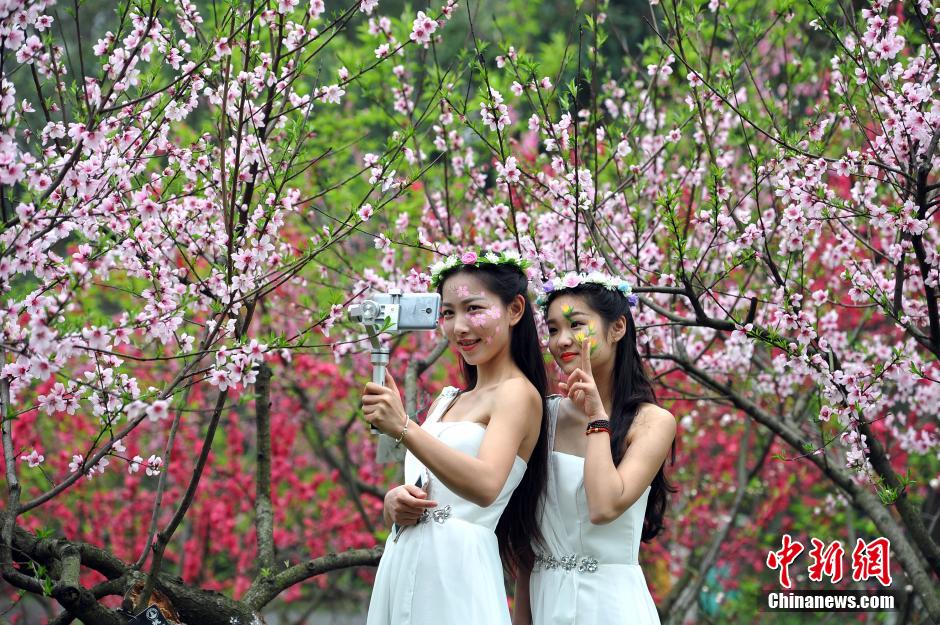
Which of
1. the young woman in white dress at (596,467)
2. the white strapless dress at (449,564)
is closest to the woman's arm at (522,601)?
the young woman in white dress at (596,467)

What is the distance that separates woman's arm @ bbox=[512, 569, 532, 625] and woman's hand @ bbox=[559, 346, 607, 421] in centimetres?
61

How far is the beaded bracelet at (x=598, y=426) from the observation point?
2.62 metres

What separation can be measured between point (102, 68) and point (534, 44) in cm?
1259

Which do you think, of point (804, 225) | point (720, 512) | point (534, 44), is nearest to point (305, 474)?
point (720, 512)

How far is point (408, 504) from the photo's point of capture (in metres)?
2.57

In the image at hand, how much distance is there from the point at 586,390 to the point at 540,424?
23cm

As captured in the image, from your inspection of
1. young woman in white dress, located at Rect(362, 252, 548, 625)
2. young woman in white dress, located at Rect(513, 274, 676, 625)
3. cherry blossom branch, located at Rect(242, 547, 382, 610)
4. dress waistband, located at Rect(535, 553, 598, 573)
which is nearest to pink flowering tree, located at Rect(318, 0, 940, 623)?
young woman in white dress, located at Rect(513, 274, 676, 625)

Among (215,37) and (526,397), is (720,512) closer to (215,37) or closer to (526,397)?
(526,397)

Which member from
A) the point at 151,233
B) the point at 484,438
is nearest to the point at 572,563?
the point at 484,438

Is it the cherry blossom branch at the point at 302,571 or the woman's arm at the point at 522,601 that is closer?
the woman's arm at the point at 522,601

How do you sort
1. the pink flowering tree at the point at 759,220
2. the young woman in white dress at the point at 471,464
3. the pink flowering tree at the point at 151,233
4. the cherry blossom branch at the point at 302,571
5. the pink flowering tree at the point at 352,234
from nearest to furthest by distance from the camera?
the young woman in white dress at the point at 471,464, the pink flowering tree at the point at 151,233, the pink flowering tree at the point at 352,234, the cherry blossom branch at the point at 302,571, the pink flowering tree at the point at 759,220

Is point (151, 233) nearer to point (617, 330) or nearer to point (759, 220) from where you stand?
point (617, 330)

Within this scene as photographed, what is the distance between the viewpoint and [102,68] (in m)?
2.99

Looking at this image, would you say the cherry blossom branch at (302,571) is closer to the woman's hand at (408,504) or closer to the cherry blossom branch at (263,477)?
the cherry blossom branch at (263,477)
